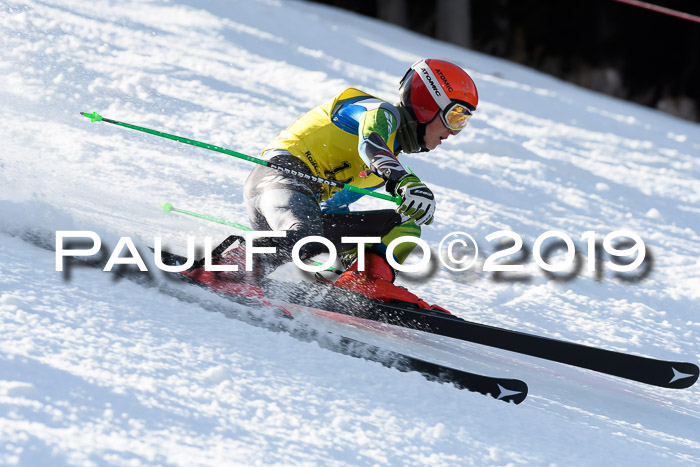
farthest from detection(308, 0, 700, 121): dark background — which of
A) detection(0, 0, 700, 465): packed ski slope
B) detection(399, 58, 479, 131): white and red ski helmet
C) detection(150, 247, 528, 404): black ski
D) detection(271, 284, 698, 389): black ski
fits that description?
detection(150, 247, 528, 404): black ski

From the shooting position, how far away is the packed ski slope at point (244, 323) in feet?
7.41

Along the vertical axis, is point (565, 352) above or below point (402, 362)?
above

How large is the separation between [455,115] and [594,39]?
15406mm

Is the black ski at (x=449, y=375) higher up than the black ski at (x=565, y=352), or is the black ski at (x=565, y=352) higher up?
the black ski at (x=565, y=352)

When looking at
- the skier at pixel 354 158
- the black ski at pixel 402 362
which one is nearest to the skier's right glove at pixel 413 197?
the skier at pixel 354 158

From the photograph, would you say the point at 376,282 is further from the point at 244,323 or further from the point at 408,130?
the point at 244,323

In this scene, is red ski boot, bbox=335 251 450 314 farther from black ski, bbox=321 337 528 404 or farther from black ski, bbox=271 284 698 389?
black ski, bbox=321 337 528 404

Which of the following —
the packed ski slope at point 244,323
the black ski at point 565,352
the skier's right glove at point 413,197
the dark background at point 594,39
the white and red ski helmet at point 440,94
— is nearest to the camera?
the packed ski slope at point 244,323

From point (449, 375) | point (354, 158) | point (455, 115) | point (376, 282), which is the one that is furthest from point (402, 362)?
point (455, 115)

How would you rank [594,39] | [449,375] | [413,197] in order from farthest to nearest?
[594,39]
[413,197]
[449,375]

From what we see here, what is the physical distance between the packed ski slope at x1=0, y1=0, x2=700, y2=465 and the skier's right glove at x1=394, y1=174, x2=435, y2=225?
0.57m

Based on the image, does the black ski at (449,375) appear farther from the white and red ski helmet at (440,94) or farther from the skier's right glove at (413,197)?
the white and red ski helmet at (440,94)

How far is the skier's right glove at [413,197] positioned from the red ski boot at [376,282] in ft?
1.43

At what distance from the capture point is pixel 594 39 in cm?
1769
